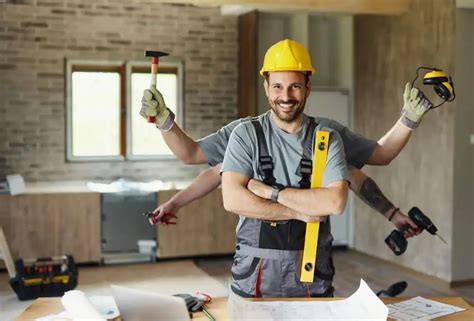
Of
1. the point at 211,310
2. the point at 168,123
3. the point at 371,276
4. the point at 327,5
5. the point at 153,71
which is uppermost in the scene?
the point at 327,5

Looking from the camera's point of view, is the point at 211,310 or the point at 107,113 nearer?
the point at 211,310

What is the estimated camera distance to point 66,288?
5.55m

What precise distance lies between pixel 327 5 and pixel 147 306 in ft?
16.3

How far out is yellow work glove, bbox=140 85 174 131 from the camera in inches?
110

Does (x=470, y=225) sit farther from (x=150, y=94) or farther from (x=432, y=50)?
(x=150, y=94)

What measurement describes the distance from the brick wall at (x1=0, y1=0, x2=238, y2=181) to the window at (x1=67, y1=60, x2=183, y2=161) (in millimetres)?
110

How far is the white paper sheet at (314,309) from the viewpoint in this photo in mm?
1961

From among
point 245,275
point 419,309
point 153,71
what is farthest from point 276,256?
point 153,71

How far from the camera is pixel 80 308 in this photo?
1862mm

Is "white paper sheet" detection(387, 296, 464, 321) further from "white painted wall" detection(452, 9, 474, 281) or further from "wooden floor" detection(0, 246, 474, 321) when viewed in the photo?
"white painted wall" detection(452, 9, 474, 281)

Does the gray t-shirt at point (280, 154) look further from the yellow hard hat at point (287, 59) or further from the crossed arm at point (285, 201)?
the yellow hard hat at point (287, 59)

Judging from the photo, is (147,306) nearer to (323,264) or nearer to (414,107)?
(323,264)

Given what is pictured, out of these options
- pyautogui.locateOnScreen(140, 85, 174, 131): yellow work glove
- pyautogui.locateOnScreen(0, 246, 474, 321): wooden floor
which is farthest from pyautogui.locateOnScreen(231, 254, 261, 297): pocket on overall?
pyautogui.locateOnScreen(0, 246, 474, 321): wooden floor

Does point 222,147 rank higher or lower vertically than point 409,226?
higher
